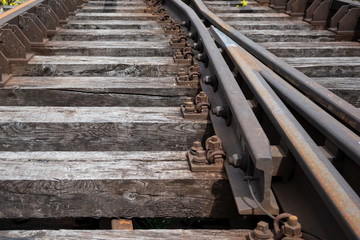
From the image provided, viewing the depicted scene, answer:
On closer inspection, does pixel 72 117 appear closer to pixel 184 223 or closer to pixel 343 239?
pixel 184 223

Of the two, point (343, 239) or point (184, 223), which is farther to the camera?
point (184, 223)

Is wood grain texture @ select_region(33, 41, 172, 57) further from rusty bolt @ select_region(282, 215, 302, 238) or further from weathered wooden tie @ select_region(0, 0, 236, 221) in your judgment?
rusty bolt @ select_region(282, 215, 302, 238)

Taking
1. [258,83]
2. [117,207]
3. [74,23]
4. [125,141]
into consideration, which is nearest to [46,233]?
[117,207]

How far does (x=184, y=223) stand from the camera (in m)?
3.32

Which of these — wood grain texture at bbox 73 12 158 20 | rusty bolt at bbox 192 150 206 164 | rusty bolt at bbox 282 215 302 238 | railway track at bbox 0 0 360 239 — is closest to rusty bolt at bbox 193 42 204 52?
railway track at bbox 0 0 360 239

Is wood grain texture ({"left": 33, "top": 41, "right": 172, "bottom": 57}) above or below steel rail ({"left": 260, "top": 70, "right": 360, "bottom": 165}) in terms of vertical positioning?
below

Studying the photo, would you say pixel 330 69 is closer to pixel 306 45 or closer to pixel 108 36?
pixel 306 45

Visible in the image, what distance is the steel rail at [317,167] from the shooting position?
1411 mm

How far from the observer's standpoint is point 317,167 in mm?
1675

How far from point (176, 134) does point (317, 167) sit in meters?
1.28

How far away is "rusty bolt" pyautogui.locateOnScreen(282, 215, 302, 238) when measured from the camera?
1622 millimetres

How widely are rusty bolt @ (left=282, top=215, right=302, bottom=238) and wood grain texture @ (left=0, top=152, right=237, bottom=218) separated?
22.7 inches

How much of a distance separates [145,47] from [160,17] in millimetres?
1788

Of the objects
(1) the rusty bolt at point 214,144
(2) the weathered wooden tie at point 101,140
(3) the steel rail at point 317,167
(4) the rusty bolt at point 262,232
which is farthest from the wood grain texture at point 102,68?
(4) the rusty bolt at point 262,232
